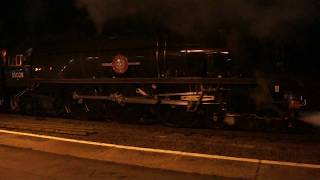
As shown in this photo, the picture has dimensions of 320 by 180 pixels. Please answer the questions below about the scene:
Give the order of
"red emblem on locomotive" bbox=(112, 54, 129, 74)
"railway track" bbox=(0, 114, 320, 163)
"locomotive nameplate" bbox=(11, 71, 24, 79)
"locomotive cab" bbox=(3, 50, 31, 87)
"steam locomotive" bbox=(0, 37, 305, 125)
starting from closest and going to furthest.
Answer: "railway track" bbox=(0, 114, 320, 163)
"steam locomotive" bbox=(0, 37, 305, 125)
"red emblem on locomotive" bbox=(112, 54, 129, 74)
"locomotive cab" bbox=(3, 50, 31, 87)
"locomotive nameplate" bbox=(11, 71, 24, 79)

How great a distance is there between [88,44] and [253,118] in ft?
14.6

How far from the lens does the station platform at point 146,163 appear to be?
21.7ft

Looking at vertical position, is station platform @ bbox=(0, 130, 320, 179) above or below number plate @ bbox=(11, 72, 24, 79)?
below

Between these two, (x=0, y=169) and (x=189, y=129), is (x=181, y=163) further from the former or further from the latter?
(x=189, y=129)

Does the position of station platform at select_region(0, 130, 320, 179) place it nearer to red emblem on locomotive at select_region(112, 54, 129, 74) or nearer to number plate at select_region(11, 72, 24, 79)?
red emblem on locomotive at select_region(112, 54, 129, 74)

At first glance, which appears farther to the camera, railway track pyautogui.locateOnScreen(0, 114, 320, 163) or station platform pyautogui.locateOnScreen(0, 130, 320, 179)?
railway track pyautogui.locateOnScreen(0, 114, 320, 163)

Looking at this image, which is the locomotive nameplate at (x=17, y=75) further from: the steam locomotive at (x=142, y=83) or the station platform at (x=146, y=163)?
the station platform at (x=146, y=163)

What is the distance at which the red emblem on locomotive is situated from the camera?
11320 millimetres

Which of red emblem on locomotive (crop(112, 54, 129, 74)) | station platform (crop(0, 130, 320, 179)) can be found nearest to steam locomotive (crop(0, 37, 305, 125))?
red emblem on locomotive (crop(112, 54, 129, 74))

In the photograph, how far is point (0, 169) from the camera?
7133mm

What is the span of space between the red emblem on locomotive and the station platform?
9.22 feet

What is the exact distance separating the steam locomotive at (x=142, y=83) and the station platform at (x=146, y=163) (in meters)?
2.52

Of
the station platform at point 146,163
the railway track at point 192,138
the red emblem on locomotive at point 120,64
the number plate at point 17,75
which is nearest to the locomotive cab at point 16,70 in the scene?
the number plate at point 17,75

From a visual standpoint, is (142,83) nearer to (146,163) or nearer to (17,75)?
(146,163)
